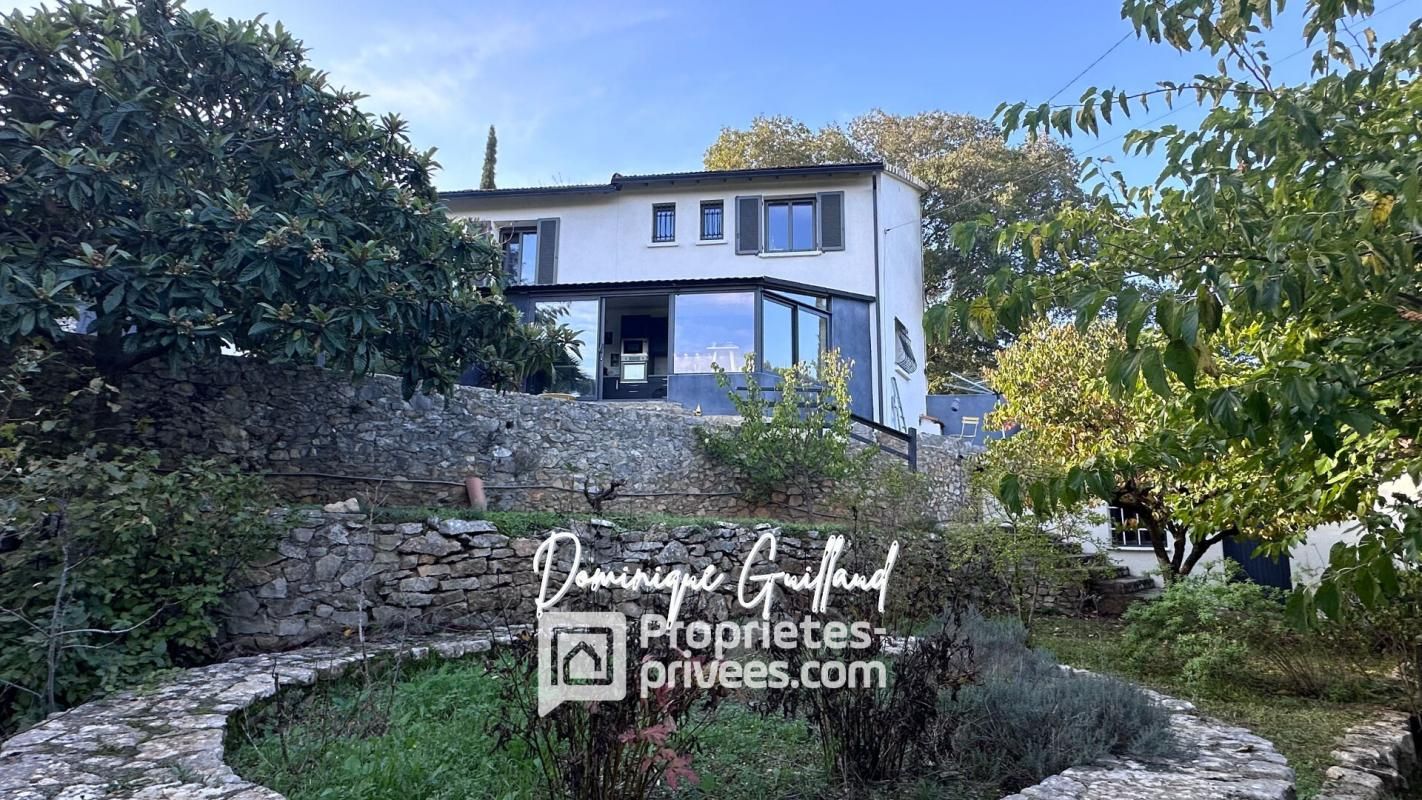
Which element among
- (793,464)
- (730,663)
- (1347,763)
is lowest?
(1347,763)

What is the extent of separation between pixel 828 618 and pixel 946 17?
668cm

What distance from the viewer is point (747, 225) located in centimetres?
1480

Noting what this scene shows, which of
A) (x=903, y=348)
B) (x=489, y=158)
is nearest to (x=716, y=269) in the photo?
(x=903, y=348)

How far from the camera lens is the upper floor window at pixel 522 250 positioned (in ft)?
50.2

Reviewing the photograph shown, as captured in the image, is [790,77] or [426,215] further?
[790,77]

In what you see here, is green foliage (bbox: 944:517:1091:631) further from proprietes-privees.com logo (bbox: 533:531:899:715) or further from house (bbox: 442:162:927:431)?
house (bbox: 442:162:927:431)

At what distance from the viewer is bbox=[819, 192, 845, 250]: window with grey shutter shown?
14562 millimetres

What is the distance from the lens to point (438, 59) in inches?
332

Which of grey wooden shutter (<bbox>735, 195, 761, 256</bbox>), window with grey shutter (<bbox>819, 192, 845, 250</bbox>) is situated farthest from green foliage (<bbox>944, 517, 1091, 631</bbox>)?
grey wooden shutter (<bbox>735, 195, 761, 256</bbox>)

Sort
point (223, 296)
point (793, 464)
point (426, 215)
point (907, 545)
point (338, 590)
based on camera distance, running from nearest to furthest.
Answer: point (338, 590) → point (223, 296) → point (426, 215) → point (907, 545) → point (793, 464)

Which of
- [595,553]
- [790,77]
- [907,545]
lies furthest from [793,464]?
[790,77]

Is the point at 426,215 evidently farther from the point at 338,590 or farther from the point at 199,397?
the point at 338,590

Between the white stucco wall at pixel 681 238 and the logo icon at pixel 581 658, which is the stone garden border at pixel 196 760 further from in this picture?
the white stucco wall at pixel 681 238

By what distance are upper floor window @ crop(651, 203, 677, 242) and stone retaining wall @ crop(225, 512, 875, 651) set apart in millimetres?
9215
